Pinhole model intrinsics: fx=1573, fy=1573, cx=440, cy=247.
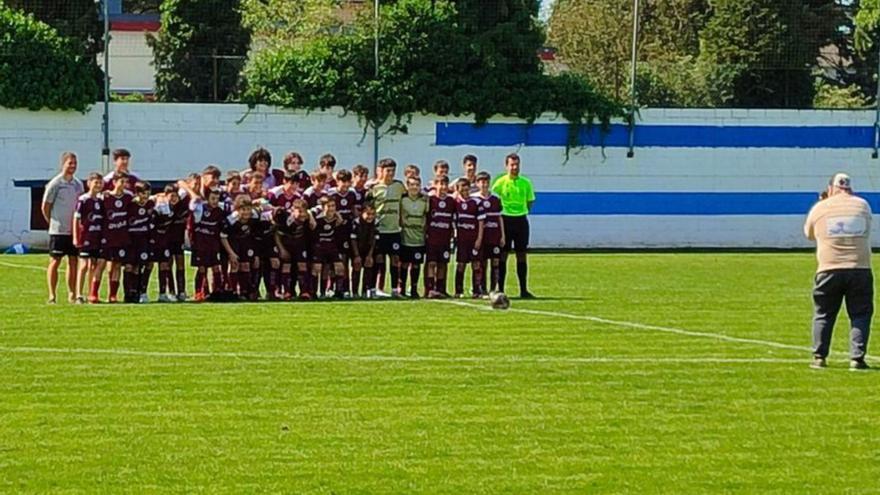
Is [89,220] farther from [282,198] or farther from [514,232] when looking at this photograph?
[514,232]

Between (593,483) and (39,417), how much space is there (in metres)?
3.92

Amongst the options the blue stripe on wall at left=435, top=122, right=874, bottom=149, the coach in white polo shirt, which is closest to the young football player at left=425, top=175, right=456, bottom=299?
the coach in white polo shirt

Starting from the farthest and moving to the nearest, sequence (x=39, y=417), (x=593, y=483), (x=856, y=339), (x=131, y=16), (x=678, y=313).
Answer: (x=131, y=16), (x=678, y=313), (x=856, y=339), (x=39, y=417), (x=593, y=483)

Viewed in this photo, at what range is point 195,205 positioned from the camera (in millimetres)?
18891

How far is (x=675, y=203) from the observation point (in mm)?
34125

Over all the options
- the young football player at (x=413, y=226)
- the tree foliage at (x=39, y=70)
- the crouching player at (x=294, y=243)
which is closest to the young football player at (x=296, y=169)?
the crouching player at (x=294, y=243)

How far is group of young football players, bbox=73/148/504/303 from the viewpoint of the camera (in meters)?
18.6

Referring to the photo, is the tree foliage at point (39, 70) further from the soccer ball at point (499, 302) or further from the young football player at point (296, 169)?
the soccer ball at point (499, 302)

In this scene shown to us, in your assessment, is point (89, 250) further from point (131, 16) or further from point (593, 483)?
point (131, 16)

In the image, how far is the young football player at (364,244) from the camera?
19.7 m

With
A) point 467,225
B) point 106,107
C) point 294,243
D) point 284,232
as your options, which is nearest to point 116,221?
point 284,232

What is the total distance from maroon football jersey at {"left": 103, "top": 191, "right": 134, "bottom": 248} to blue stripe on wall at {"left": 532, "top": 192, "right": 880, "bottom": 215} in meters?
15.9

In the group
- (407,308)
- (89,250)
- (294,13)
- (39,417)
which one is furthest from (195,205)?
(294,13)

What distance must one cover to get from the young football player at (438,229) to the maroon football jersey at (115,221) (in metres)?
Result: 3.90
